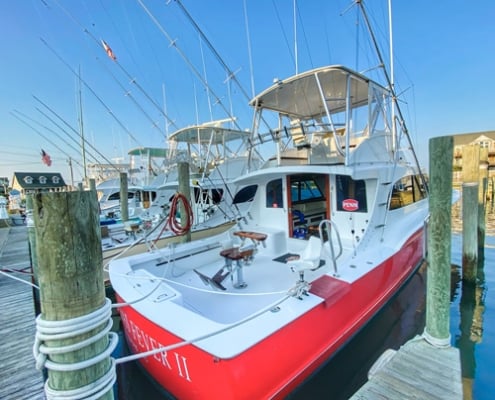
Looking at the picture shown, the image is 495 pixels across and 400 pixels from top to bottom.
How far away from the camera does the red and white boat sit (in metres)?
2.02

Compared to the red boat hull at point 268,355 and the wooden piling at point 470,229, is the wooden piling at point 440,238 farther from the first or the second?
the wooden piling at point 470,229

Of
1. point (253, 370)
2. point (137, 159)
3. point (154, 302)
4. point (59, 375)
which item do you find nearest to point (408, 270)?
point (253, 370)

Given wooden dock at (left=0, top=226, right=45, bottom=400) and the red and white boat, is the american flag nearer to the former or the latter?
wooden dock at (left=0, top=226, right=45, bottom=400)

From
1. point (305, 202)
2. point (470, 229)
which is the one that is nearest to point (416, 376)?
point (305, 202)

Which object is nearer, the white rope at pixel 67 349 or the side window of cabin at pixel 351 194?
the white rope at pixel 67 349

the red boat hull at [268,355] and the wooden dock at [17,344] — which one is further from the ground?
the red boat hull at [268,355]

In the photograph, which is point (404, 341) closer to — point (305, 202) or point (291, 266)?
point (291, 266)

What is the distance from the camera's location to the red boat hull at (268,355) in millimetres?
1864

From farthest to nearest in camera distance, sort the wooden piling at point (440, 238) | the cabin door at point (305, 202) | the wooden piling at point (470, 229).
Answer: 1. the wooden piling at point (470, 229)
2. the cabin door at point (305, 202)
3. the wooden piling at point (440, 238)

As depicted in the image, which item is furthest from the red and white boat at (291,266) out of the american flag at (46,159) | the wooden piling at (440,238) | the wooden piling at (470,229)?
the american flag at (46,159)

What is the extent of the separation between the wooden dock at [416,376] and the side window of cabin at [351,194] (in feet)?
6.77

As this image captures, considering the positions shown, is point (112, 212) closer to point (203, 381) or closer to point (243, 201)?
point (243, 201)

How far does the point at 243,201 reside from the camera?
8.08 m

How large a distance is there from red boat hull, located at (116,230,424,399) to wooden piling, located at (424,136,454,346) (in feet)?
2.29
